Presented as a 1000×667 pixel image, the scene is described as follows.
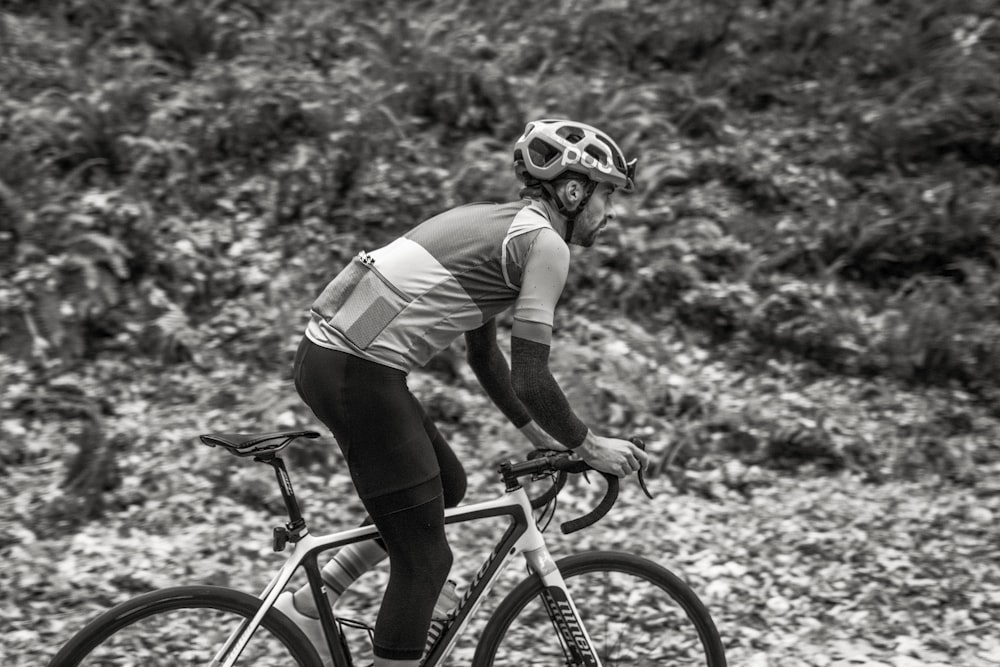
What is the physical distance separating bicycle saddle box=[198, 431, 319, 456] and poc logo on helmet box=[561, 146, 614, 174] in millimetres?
1216

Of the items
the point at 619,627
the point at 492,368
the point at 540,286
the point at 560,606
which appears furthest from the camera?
the point at 619,627

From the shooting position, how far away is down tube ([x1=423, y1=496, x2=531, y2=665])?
129 inches

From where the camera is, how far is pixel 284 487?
3.05 meters

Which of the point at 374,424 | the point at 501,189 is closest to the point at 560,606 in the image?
the point at 374,424

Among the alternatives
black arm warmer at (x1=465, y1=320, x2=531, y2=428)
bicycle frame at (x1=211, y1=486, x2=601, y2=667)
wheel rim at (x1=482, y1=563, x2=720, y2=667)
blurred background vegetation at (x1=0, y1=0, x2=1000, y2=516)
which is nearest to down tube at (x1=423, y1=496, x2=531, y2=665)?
bicycle frame at (x1=211, y1=486, x2=601, y2=667)

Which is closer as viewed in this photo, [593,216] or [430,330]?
[430,330]

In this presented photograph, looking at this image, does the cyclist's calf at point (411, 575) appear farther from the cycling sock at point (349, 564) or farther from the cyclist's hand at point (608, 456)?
the cyclist's hand at point (608, 456)

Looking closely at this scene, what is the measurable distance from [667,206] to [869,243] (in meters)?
1.94

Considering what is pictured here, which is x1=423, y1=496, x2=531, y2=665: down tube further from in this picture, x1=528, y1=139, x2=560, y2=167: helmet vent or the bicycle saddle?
x1=528, y1=139, x2=560, y2=167: helmet vent

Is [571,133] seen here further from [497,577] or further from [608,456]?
[497,577]

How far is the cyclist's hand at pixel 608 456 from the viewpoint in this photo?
304 centimetres

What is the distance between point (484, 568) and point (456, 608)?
6.9 inches

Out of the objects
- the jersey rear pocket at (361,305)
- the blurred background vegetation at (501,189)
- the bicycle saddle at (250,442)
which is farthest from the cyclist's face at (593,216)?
the blurred background vegetation at (501,189)

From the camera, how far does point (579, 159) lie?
297 cm
